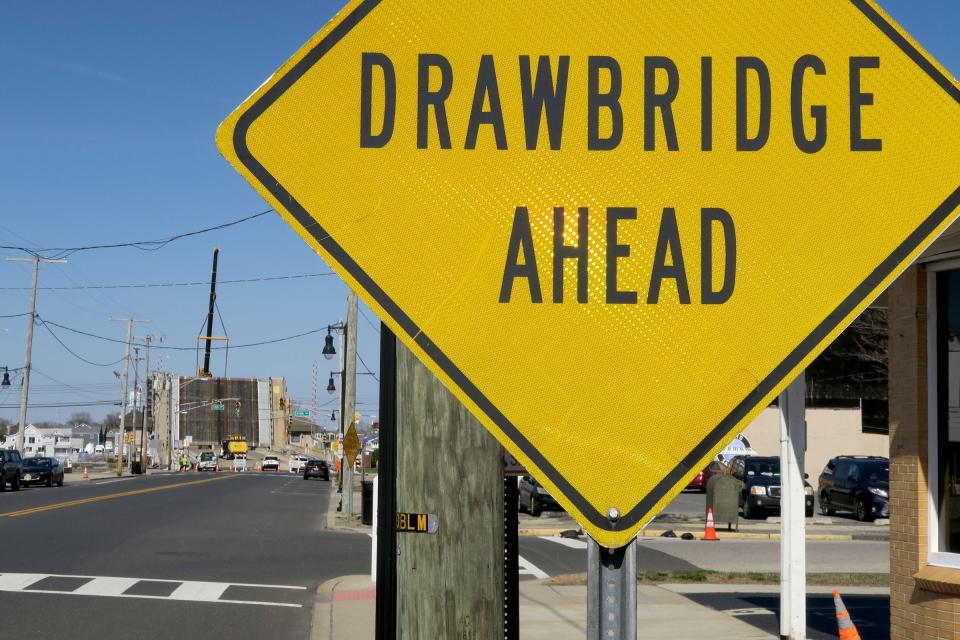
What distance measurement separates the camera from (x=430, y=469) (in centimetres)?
302

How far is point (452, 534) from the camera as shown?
2.98 m

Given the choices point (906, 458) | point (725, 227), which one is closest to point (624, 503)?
point (725, 227)

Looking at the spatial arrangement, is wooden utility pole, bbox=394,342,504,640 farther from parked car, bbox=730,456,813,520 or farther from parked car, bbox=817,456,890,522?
parked car, bbox=730,456,813,520

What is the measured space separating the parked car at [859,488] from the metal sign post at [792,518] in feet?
56.1

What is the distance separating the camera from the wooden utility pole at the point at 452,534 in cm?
297

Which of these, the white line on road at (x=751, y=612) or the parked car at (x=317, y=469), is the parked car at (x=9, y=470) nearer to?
the parked car at (x=317, y=469)

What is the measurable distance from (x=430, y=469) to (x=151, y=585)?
12.5 metres

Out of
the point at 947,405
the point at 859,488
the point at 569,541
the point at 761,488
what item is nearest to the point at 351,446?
the point at 569,541

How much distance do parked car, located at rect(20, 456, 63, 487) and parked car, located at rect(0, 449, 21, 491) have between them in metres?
2.14

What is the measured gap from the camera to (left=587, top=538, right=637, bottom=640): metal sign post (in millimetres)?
1945

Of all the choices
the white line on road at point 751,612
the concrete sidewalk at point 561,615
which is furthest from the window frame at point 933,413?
the white line on road at point 751,612

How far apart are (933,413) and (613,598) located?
24.8 ft

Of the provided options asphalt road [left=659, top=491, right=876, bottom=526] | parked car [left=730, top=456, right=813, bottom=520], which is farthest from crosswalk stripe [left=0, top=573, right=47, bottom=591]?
parked car [left=730, top=456, right=813, bottom=520]

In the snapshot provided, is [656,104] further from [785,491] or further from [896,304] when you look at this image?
[785,491]
